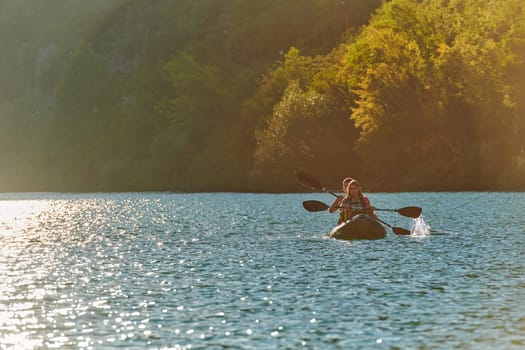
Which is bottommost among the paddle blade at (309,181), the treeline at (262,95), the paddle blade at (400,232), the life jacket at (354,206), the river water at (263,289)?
the river water at (263,289)

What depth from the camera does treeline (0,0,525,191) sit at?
8662 centimetres

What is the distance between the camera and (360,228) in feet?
117

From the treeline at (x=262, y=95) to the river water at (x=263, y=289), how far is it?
43127mm

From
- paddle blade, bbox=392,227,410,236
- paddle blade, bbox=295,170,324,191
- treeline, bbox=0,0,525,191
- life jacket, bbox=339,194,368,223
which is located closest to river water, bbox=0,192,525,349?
paddle blade, bbox=392,227,410,236

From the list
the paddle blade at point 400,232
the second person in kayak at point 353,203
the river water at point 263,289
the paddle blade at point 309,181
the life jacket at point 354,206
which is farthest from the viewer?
the paddle blade at point 309,181

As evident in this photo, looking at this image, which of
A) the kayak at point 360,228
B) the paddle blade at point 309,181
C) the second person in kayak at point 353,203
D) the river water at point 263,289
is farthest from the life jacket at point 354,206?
the paddle blade at point 309,181

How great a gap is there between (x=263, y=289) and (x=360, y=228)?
1317cm

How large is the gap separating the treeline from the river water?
141 feet

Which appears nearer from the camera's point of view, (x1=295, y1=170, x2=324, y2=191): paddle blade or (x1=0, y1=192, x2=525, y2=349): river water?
(x1=0, y1=192, x2=525, y2=349): river water

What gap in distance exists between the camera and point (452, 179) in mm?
85875

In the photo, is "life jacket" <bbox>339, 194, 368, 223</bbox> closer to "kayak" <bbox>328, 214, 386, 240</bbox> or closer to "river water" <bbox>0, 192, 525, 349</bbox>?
"kayak" <bbox>328, 214, 386, 240</bbox>

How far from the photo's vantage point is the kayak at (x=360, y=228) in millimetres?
35719

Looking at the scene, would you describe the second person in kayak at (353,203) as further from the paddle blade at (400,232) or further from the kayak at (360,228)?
the paddle blade at (400,232)

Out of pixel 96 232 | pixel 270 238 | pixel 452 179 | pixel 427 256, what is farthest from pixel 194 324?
pixel 452 179
